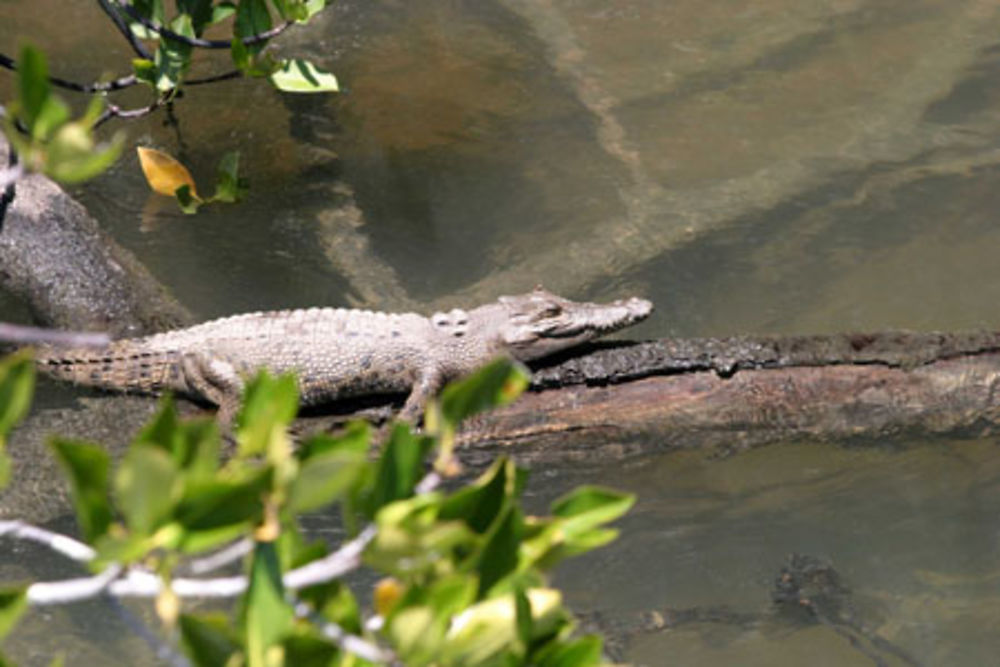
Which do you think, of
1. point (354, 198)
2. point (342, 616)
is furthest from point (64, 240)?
point (342, 616)

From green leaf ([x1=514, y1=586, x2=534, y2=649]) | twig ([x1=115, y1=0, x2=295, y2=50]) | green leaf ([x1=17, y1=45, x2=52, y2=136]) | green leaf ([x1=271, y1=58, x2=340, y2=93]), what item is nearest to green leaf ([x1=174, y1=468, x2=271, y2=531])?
green leaf ([x1=514, y1=586, x2=534, y2=649])

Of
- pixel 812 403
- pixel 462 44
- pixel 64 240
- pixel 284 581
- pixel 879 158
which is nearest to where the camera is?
pixel 284 581

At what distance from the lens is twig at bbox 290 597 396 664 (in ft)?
5.06

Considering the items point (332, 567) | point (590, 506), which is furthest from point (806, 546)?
point (332, 567)

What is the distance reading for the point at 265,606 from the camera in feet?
4.96

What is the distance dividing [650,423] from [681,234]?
86.8 inches

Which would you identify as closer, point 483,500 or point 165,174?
point 483,500

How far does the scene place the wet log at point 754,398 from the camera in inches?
181

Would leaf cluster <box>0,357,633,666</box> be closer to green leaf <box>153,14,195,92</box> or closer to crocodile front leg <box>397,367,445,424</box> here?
green leaf <box>153,14,195,92</box>

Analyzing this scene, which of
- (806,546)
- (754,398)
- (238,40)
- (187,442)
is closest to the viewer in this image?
(187,442)

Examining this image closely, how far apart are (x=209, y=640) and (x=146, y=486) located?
0.90 feet

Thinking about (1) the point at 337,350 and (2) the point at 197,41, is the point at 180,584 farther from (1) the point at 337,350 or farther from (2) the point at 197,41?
(1) the point at 337,350

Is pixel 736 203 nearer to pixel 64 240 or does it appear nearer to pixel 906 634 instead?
pixel 906 634

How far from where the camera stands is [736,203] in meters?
6.80
